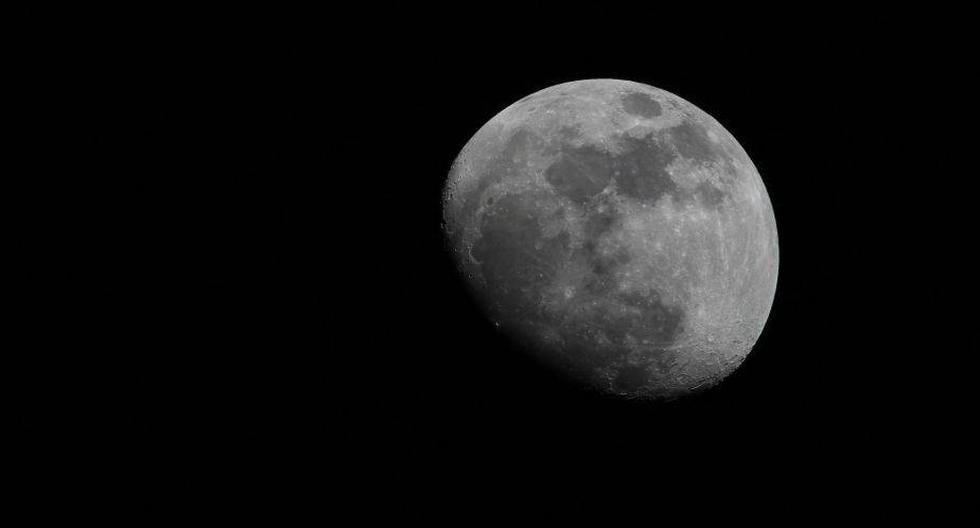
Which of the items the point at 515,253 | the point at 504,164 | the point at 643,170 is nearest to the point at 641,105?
the point at 643,170

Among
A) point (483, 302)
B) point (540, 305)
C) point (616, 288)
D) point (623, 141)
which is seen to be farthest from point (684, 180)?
point (483, 302)

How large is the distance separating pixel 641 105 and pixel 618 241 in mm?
915

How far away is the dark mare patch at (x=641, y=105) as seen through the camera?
3.96 meters

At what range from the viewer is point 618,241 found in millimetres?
3615

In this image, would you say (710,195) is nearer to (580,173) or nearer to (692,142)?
(692,142)

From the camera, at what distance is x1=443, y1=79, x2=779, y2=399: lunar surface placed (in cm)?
364

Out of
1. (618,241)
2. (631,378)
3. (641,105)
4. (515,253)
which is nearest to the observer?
(618,241)

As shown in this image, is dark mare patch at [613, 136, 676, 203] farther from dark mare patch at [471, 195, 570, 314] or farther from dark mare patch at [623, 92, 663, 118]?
dark mare patch at [471, 195, 570, 314]

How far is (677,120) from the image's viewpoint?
400 cm

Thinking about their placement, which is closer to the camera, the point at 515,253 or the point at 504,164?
the point at 515,253

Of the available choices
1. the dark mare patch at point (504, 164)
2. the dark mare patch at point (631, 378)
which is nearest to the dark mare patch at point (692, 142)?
the dark mare patch at point (504, 164)

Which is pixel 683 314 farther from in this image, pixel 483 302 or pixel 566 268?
pixel 483 302

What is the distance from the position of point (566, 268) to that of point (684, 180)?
2.64 feet

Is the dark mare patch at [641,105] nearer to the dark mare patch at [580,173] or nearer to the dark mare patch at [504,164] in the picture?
the dark mare patch at [580,173]
